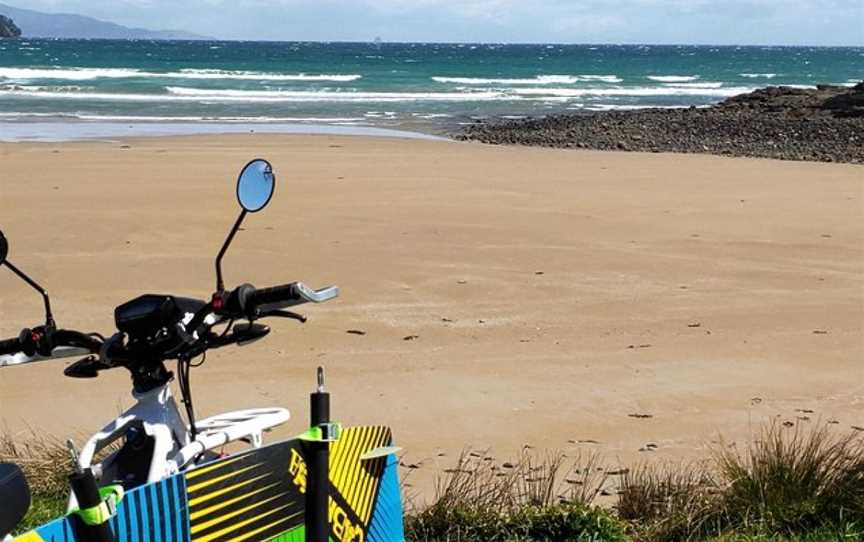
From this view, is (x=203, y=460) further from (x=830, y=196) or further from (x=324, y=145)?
(x=324, y=145)

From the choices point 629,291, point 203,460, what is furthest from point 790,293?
point 203,460

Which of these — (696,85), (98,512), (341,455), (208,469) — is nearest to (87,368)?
(208,469)

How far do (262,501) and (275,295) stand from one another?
0.47 meters

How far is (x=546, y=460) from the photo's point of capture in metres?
5.52

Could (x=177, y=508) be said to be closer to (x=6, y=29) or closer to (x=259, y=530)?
(x=259, y=530)

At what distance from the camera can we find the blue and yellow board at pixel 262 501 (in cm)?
242

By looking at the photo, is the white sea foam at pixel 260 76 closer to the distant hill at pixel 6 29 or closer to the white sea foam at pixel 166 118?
the white sea foam at pixel 166 118

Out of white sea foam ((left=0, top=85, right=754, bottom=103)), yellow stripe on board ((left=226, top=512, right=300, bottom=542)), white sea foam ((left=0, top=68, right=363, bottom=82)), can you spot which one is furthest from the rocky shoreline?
white sea foam ((left=0, top=68, right=363, bottom=82))

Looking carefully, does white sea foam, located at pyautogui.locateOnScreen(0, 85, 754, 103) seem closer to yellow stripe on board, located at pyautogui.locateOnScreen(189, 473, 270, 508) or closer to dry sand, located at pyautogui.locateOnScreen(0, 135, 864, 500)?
dry sand, located at pyautogui.locateOnScreen(0, 135, 864, 500)

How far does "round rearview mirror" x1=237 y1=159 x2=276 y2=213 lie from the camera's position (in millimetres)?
2895

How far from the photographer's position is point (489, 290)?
9.64 meters

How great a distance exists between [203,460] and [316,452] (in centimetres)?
48

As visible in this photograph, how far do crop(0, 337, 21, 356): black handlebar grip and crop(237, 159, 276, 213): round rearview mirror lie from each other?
61 centimetres

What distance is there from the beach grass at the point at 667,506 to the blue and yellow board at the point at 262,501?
1.24 meters
